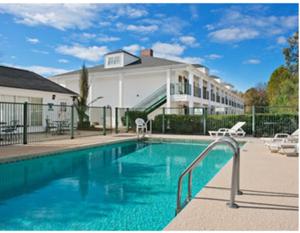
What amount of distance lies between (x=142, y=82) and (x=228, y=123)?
384 inches

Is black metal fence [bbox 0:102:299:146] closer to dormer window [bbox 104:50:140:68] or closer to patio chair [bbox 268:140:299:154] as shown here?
patio chair [bbox 268:140:299:154]

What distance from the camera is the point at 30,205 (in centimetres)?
509

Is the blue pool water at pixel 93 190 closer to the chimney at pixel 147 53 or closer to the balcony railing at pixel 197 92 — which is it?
the balcony railing at pixel 197 92

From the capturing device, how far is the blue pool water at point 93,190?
434 cm

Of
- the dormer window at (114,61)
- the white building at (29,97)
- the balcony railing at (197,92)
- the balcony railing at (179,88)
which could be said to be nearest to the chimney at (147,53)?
the dormer window at (114,61)

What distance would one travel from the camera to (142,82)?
23.9 meters

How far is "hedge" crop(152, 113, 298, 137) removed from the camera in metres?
15.5

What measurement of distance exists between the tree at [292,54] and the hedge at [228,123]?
7.55 metres

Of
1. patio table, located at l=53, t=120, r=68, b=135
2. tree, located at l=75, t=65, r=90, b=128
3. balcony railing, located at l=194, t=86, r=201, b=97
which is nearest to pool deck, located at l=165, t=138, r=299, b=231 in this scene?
patio table, located at l=53, t=120, r=68, b=135

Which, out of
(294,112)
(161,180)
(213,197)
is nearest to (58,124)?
(161,180)

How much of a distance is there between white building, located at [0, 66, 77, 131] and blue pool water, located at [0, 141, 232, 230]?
5884 mm

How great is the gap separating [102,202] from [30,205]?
1416mm

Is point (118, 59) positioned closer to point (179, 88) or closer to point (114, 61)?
point (114, 61)

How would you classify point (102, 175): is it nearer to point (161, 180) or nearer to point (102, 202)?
point (161, 180)
